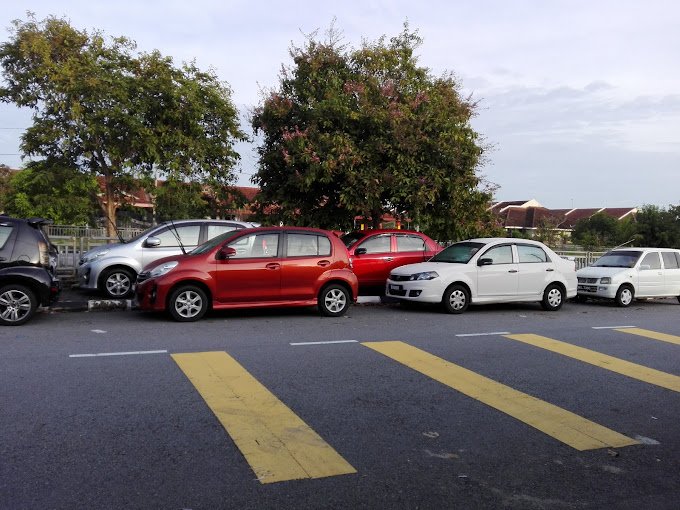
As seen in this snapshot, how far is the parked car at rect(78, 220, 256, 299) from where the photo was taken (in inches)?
494

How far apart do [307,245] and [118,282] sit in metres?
4.22

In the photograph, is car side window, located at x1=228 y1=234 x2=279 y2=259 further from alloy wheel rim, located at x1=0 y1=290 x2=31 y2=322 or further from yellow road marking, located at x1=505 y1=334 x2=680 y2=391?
yellow road marking, located at x1=505 y1=334 x2=680 y2=391

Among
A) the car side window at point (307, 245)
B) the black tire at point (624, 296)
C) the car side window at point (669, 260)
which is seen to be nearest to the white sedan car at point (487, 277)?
the black tire at point (624, 296)

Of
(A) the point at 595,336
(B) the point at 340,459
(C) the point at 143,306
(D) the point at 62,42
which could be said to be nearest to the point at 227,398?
(B) the point at 340,459

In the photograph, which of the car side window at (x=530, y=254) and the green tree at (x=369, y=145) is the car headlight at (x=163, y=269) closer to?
the green tree at (x=369, y=145)

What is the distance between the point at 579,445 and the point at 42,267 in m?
8.37

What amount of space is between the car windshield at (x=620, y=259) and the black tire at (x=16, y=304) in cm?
1334

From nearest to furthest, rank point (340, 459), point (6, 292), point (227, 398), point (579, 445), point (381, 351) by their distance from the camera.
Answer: point (340, 459), point (579, 445), point (227, 398), point (381, 351), point (6, 292)

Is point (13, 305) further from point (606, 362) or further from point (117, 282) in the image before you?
point (606, 362)

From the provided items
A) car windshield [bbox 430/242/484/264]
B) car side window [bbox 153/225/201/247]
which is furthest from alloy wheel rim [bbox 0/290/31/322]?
car windshield [bbox 430/242/484/264]

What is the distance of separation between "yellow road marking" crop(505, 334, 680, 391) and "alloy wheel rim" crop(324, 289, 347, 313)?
310cm

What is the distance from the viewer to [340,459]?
4387mm

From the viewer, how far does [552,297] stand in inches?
529

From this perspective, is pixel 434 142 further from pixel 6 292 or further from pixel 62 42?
pixel 62 42
